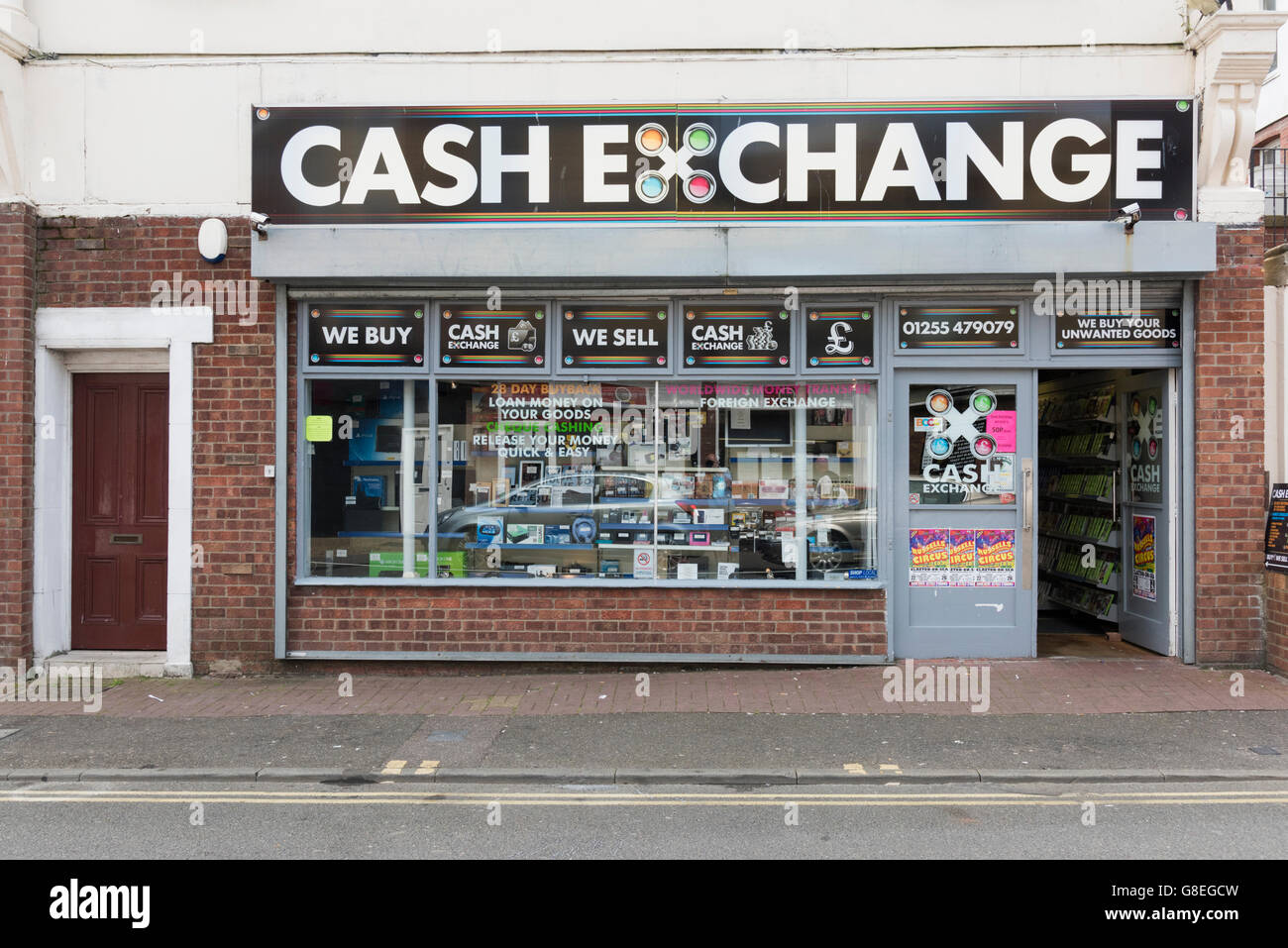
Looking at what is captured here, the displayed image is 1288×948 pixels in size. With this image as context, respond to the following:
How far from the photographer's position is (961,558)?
29.7 feet

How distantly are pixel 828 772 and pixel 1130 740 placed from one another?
2352mm

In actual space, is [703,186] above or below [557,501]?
above

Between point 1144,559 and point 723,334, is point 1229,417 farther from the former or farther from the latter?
point 723,334

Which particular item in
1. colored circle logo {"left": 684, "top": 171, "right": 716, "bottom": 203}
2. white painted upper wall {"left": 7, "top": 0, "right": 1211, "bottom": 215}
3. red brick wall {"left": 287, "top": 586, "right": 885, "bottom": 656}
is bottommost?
red brick wall {"left": 287, "top": 586, "right": 885, "bottom": 656}

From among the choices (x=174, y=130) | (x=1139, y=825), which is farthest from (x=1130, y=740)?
(x=174, y=130)

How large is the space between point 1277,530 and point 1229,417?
110 centimetres

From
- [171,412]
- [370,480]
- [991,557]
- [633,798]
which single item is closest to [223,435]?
[171,412]

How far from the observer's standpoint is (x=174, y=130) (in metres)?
9.03

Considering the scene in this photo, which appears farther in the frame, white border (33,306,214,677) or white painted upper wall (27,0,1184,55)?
white border (33,306,214,677)

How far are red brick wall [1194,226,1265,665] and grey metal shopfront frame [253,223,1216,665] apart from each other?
0.45 ft

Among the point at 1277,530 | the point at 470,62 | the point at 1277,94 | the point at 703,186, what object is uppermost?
the point at 1277,94

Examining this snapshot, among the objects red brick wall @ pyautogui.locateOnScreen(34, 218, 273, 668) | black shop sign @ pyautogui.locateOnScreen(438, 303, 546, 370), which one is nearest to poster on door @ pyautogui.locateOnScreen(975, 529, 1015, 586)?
black shop sign @ pyautogui.locateOnScreen(438, 303, 546, 370)

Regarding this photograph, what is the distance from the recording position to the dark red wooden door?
371 inches

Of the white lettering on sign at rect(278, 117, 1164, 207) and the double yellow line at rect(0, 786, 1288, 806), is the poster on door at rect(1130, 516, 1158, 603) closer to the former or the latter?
the white lettering on sign at rect(278, 117, 1164, 207)
